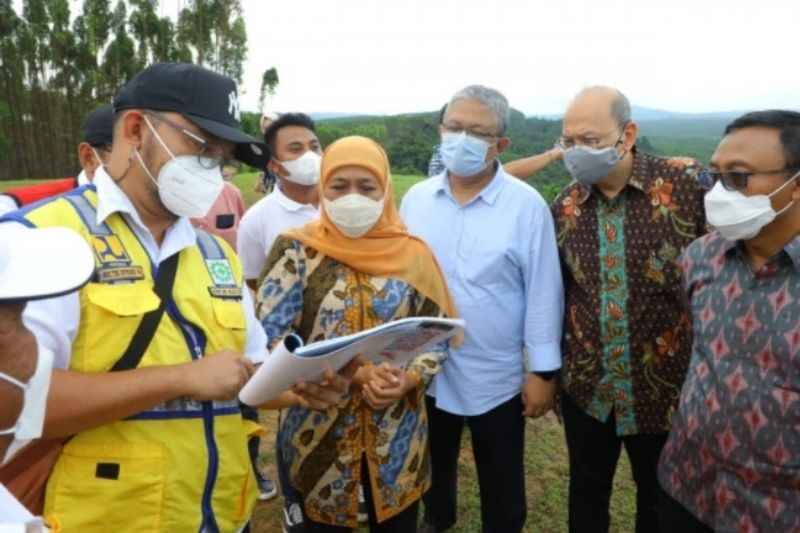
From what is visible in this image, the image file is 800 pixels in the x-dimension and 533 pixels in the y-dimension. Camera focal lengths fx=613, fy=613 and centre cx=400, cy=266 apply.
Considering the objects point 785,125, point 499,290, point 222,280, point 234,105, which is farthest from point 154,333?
point 785,125

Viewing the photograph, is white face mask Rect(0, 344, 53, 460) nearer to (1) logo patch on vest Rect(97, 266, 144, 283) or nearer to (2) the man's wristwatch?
(1) logo patch on vest Rect(97, 266, 144, 283)

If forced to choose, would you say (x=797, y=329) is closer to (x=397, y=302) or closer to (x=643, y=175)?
(x=643, y=175)

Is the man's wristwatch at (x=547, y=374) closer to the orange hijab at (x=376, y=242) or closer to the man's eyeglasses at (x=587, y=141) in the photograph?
the orange hijab at (x=376, y=242)

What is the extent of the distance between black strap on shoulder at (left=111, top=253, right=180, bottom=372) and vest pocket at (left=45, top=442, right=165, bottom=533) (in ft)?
0.63

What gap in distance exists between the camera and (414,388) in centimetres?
230

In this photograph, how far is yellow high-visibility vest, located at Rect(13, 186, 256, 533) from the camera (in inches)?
54.0

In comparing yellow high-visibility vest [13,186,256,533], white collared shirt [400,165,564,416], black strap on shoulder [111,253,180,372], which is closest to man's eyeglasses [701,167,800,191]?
white collared shirt [400,165,564,416]

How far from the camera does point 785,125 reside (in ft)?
6.42

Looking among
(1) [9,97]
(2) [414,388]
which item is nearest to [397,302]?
(2) [414,388]

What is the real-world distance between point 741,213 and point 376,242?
1.23 meters

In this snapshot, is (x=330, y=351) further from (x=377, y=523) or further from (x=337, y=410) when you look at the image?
(x=377, y=523)

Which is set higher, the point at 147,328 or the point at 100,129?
the point at 100,129

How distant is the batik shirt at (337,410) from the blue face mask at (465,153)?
0.76 m

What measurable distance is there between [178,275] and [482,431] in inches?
66.4
